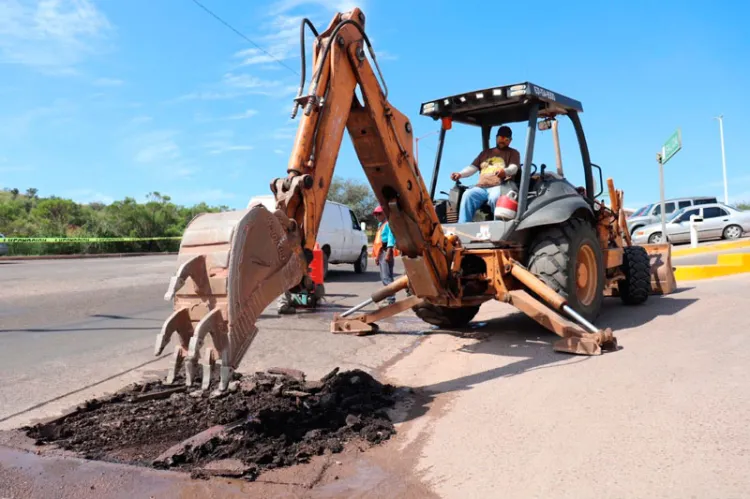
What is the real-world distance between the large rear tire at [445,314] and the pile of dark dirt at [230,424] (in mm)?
2808

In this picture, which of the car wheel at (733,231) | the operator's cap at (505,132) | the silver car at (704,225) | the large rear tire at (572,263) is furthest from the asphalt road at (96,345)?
the car wheel at (733,231)

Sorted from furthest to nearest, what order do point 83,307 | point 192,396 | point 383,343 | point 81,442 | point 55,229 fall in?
point 55,229 < point 83,307 < point 383,343 < point 192,396 < point 81,442

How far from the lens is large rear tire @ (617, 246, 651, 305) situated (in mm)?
8492

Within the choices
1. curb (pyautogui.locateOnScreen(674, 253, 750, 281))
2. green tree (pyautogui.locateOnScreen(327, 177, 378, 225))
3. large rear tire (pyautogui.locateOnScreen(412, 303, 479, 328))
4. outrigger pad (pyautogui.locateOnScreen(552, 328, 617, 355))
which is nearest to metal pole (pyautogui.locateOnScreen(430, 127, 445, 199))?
large rear tire (pyautogui.locateOnScreen(412, 303, 479, 328))

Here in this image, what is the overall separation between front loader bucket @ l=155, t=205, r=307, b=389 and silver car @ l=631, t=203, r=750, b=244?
2160 centimetres

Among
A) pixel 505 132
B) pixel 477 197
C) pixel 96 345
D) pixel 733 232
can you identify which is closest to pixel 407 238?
pixel 477 197

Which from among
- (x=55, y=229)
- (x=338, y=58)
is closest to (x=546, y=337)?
(x=338, y=58)

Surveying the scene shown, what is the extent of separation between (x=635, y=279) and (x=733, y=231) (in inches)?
678

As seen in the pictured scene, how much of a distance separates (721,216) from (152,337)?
22225mm

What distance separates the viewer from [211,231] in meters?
3.77

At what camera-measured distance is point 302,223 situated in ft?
13.9

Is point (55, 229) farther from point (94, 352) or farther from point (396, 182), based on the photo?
point (396, 182)

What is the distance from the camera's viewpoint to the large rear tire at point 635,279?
8.49 meters

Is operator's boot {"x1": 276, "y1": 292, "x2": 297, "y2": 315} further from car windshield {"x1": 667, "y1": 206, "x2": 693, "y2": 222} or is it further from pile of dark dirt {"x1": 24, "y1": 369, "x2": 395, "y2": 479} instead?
car windshield {"x1": 667, "y1": 206, "x2": 693, "y2": 222}
